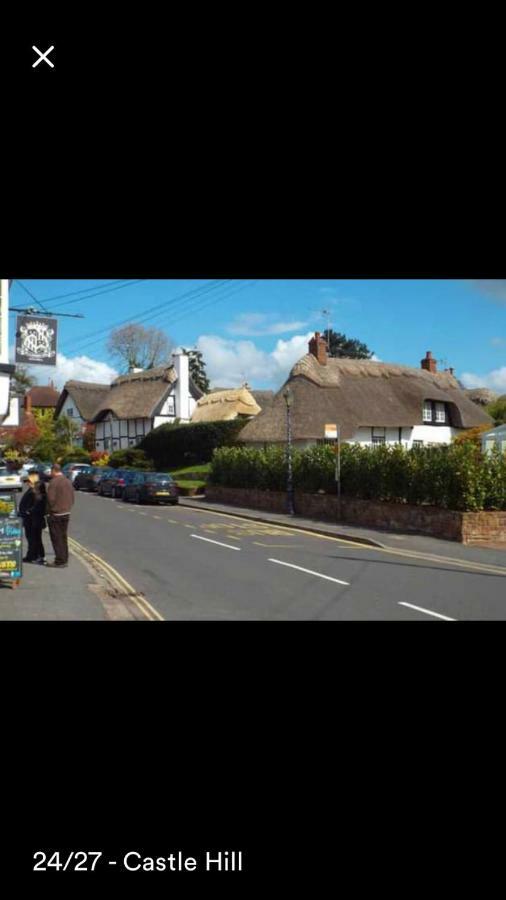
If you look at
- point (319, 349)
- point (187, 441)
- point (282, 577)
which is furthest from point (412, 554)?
point (187, 441)

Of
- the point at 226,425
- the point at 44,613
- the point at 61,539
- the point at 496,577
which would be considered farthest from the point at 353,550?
the point at 226,425

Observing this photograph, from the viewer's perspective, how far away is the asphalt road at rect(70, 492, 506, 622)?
1016 cm

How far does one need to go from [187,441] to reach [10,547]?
114ft

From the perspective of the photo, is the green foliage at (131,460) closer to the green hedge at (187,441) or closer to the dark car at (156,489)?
the green hedge at (187,441)

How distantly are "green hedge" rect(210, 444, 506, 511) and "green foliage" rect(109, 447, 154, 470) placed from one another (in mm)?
16504

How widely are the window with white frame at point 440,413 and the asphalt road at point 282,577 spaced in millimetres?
21807

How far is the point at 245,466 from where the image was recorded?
1252 inches

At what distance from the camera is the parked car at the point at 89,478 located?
38666 millimetres

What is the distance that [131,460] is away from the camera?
4688cm

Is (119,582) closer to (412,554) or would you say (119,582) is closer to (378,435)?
(412,554)
